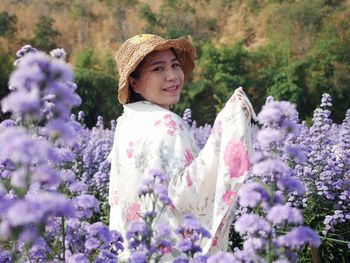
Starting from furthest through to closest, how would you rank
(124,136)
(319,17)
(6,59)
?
(319,17)
(6,59)
(124,136)

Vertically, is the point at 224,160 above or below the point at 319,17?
below

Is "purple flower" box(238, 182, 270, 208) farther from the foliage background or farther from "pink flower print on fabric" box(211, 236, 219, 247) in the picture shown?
the foliage background

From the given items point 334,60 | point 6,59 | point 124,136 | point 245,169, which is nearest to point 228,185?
point 245,169

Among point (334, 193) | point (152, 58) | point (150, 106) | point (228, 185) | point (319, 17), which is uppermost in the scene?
point (319, 17)

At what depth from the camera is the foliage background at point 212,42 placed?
17.2 m

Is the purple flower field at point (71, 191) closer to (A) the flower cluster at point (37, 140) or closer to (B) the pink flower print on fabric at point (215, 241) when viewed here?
(A) the flower cluster at point (37, 140)

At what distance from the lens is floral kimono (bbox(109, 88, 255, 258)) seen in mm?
2172

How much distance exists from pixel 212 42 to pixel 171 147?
21.2 m

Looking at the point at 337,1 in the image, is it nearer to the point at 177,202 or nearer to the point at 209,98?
the point at 209,98

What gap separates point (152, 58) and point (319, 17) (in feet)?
65.2

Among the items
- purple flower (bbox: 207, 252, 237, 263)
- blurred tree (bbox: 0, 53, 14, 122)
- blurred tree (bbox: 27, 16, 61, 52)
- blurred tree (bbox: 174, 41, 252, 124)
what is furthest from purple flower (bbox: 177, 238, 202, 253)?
blurred tree (bbox: 27, 16, 61, 52)

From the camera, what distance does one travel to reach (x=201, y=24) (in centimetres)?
2573

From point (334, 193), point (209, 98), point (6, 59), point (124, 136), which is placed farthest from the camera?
point (209, 98)

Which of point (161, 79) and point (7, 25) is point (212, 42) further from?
point (161, 79)
